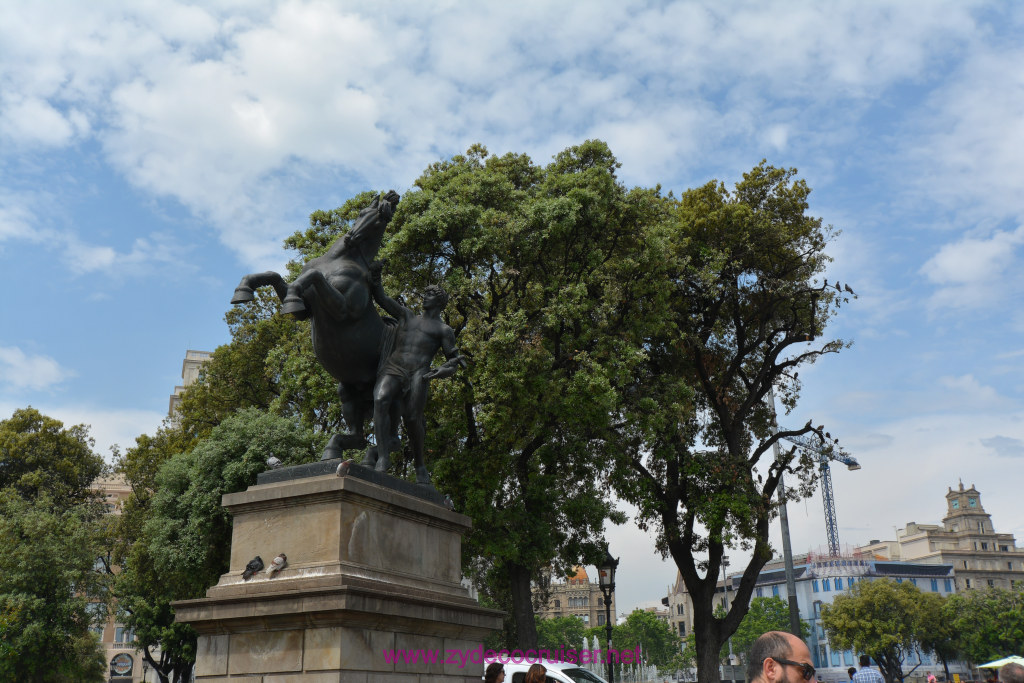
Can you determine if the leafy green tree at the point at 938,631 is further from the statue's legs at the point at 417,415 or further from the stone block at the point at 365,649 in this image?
the stone block at the point at 365,649

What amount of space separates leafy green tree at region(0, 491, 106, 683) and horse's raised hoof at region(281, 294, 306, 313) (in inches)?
1073

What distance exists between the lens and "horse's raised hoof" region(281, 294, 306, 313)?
7402 mm

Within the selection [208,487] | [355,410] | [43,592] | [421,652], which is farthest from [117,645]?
[421,652]

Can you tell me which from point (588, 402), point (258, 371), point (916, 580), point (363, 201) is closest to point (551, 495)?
point (588, 402)

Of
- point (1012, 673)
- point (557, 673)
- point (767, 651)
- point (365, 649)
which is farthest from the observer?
point (557, 673)

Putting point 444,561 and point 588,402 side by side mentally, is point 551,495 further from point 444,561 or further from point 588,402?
point 444,561

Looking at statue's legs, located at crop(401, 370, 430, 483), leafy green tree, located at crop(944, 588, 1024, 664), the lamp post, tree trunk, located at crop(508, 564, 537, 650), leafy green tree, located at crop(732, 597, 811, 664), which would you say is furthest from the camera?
leafy green tree, located at crop(732, 597, 811, 664)

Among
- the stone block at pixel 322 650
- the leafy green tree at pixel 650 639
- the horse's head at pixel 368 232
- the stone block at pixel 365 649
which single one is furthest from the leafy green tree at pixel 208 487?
the leafy green tree at pixel 650 639

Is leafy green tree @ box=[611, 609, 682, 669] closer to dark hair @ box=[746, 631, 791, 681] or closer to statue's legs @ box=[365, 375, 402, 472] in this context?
statue's legs @ box=[365, 375, 402, 472]

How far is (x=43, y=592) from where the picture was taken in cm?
2997

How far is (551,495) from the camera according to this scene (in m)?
19.6

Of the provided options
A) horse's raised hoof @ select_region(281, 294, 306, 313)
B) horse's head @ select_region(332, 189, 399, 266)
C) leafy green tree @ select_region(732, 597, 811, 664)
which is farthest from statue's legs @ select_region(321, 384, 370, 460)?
leafy green tree @ select_region(732, 597, 811, 664)

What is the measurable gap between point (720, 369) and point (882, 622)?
47401mm

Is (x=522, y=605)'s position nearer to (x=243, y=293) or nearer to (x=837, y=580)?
(x=243, y=293)
